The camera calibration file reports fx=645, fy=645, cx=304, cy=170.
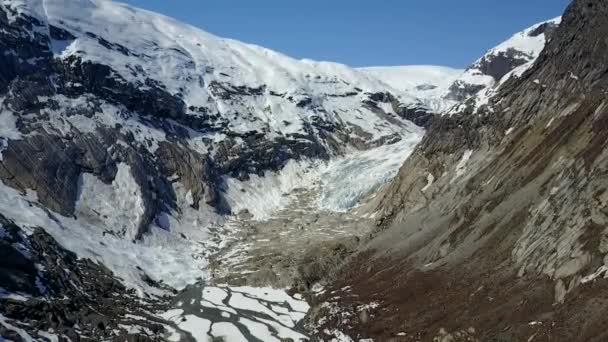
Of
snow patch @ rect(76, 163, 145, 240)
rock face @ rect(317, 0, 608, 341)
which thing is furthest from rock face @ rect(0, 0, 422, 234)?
rock face @ rect(317, 0, 608, 341)

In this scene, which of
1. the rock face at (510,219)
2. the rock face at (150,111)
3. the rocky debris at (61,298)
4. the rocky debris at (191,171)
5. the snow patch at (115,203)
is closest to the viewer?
the rock face at (510,219)

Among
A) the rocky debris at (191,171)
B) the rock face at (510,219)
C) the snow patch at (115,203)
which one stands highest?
the rocky debris at (191,171)

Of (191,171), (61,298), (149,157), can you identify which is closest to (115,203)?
(149,157)

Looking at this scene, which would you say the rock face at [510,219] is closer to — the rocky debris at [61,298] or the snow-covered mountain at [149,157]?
the snow-covered mountain at [149,157]

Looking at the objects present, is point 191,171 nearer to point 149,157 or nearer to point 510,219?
point 149,157

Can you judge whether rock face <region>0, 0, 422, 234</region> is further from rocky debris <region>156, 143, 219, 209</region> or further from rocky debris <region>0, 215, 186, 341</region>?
rocky debris <region>0, 215, 186, 341</region>

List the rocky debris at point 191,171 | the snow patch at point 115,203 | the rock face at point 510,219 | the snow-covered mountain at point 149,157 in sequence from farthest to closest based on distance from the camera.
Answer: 1. the rocky debris at point 191,171
2. the snow patch at point 115,203
3. the snow-covered mountain at point 149,157
4. the rock face at point 510,219

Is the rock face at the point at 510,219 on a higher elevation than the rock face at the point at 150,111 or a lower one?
lower

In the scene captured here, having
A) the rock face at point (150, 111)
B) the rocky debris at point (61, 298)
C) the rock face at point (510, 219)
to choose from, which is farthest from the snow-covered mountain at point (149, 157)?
the rock face at point (510, 219)

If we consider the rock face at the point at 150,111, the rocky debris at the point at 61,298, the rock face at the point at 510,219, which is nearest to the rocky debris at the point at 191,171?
the rock face at the point at 150,111

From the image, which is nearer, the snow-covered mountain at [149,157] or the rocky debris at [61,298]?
the rocky debris at [61,298]
